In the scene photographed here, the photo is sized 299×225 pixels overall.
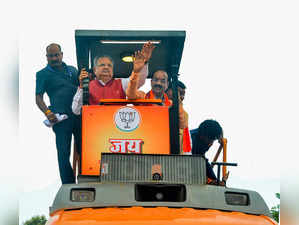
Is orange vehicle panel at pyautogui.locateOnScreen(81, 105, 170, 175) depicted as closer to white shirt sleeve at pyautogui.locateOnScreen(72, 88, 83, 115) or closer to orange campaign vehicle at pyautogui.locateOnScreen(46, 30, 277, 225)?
orange campaign vehicle at pyautogui.locateOnScreen(46, 30, 277, 225)

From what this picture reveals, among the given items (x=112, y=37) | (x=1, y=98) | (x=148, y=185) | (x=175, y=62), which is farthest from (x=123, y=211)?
(x=175, y=62)

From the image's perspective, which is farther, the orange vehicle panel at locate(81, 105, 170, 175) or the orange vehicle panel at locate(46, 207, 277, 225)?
the orange vehicle panel at locate(81, 105, 170, 175)

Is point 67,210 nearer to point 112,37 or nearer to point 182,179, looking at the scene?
point 182,179

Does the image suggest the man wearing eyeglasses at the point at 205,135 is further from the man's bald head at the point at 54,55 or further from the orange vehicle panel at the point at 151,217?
the orange vehicle panel at the point at 151,217

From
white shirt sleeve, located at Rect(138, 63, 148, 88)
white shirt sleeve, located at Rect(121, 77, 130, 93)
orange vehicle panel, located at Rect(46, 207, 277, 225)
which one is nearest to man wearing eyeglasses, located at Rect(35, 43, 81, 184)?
white shirt sleeve, located at Rect(121, 77, 130, 93)

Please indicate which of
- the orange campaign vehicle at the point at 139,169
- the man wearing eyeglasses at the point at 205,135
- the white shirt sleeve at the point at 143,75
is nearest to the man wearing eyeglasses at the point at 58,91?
the orange campaign vehicle at the point at 139,169

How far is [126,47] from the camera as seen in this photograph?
165 inches

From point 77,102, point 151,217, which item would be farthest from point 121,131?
point 151,217

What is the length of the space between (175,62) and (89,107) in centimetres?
108

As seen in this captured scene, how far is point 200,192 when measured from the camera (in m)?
2.13

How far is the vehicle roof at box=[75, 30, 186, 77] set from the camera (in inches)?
154

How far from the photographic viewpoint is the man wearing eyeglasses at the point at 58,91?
435 cm

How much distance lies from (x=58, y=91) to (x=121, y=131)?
1.16m

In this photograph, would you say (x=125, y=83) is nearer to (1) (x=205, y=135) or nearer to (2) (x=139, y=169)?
(1) (x=205, y=135)
